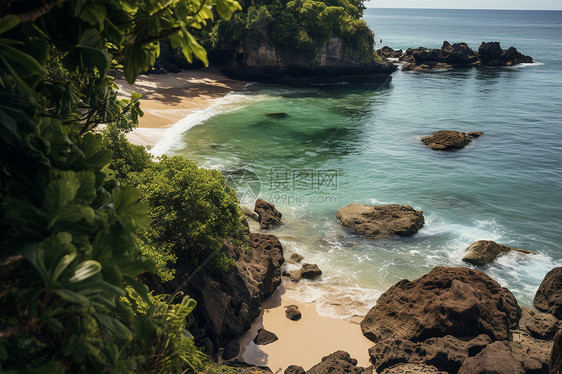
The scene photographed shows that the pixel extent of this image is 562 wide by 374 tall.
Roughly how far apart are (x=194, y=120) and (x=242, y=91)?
43.3 feet

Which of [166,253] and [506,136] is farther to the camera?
[506,136]

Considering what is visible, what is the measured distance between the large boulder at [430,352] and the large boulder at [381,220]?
24.3 feet

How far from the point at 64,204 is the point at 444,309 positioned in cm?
1106

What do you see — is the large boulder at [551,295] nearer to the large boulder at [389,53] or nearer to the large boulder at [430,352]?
the large boulder at [430,352]

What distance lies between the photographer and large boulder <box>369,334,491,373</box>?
1020cm

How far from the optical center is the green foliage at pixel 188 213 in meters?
10.8

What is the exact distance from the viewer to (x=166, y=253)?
10.1 meters

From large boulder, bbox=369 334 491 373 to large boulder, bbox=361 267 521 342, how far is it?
48 centimetres

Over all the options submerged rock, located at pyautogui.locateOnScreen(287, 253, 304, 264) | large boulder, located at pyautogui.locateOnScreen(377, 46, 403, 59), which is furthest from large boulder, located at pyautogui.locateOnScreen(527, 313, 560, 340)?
large boulder, located at pyautogui.locateOnScreen(377, 46, 403, 59)

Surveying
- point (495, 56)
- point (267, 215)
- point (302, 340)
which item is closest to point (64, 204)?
point (302, 340)

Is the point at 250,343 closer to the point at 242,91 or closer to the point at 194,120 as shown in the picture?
the point at 194,120

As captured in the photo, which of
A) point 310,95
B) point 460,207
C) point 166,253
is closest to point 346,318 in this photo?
point 166,253

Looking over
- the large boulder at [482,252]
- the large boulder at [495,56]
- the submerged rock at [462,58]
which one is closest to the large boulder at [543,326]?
the large boulder at [482,252]

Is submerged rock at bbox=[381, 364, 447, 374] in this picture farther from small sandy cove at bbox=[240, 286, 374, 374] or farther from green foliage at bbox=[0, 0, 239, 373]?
green foliage at bbox=[0, 0, 239, 373]
